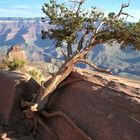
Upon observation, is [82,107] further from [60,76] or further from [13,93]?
[13,93]

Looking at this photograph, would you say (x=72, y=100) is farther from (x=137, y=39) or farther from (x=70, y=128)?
(x=137, y=39)

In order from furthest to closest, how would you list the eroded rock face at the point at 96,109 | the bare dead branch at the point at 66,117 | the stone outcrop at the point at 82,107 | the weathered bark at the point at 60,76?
the weathered bark at the point at 60,76, the bare dead branch at the point at 66,117, the stone outcrop at the point at 82,107, the eroded rock face at the point at 96,109

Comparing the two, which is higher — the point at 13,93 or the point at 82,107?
the point at 82,107

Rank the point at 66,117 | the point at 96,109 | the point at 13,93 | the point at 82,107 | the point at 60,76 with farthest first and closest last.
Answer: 1. the point at 13,93
2. the point at 60,76
3. the point at 66,117
4. the point at 82,107
5. the point at 96,109

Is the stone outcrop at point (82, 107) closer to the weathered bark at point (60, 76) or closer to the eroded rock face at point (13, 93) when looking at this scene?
the eroded rock face at point (13, 93)

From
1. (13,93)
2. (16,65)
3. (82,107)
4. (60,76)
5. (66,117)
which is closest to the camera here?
(82,107)

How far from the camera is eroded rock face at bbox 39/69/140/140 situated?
55.0 ft

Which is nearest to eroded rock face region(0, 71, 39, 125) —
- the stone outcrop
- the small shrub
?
the stone outcrop

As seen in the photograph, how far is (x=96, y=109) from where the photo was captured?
1845cm

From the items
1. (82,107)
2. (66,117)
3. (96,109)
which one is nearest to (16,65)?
(66,117)

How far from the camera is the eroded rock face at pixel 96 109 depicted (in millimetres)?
16755

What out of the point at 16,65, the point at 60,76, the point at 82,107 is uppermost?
the point at 60,76

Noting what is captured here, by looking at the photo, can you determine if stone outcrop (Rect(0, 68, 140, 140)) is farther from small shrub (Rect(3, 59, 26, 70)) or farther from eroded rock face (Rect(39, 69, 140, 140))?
small shrub (Rect(3, 59, 26, 70))

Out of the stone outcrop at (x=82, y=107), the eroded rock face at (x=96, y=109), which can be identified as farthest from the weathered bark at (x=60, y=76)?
the eroded rock face at (x=96, y=109)
